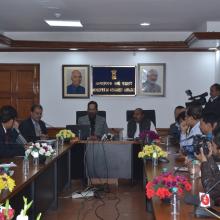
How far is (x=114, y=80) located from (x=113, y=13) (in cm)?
241

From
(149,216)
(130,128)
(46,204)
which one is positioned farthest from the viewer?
(130,128)

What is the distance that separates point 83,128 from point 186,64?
2.99m

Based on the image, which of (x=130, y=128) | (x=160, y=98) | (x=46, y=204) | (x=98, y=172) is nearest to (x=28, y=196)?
(x=46, y=204)

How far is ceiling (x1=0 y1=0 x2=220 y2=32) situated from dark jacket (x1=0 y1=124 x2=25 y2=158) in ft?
6.40

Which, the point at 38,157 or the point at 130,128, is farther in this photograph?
the point at 130,128

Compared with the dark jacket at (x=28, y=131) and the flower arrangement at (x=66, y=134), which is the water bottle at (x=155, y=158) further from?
the dark jacket at (x=28, y=131)

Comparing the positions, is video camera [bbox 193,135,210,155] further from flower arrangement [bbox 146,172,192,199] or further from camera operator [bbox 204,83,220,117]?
camera operator [bbox 204,83,220,117]

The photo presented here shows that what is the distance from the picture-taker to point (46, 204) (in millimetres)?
4988

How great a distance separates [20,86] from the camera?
9.55 m

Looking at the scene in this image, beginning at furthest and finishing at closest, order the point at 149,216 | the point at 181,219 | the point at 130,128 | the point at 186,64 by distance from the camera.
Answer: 1. the point at 186,64
2. the point at 130,128
3. the point at 149,216
4. the point at 181,219

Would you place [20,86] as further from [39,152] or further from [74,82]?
[39,152]

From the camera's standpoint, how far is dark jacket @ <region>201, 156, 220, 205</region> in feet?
8.86

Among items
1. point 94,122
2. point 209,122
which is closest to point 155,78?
point 94,122

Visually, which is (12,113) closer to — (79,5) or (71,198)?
(71,198)
